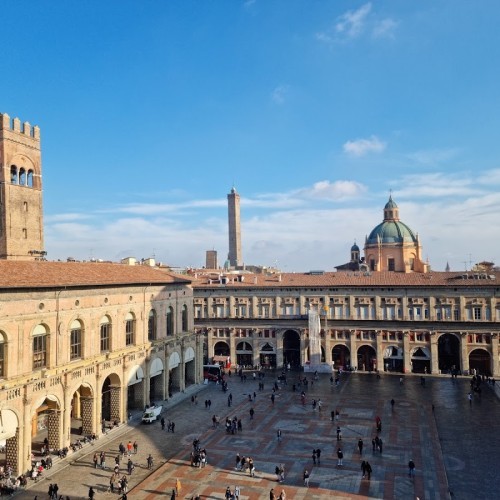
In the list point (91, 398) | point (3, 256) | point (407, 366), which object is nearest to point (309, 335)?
point (407, 366)

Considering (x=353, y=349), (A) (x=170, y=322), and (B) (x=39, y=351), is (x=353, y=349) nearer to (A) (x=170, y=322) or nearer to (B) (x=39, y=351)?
(A) (x=170, y=322)

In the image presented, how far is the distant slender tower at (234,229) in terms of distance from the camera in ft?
513

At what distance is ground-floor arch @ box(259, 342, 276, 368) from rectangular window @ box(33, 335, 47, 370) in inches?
1638

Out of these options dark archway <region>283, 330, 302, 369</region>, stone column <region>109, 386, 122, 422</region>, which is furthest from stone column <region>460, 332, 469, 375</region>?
stone column <region>109, 386, 122, 422</region>

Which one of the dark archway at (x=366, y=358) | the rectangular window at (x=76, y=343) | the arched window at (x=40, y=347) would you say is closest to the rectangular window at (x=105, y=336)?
the rectangular window at (x=76, y=343)

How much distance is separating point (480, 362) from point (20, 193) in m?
61.9

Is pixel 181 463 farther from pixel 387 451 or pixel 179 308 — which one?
pixel 179 308

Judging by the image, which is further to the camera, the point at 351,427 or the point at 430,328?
the point at 430,328

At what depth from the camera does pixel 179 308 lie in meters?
58.0

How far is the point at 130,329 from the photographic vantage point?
158 feet

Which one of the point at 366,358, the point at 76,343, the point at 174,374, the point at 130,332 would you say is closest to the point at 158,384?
the point at 174,374

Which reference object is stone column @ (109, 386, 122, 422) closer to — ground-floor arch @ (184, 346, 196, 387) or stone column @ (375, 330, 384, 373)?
ground-floor arch @ (184, 346, 196, 387)

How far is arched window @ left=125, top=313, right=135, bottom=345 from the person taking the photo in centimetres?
4741

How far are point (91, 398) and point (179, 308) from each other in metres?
18.9
